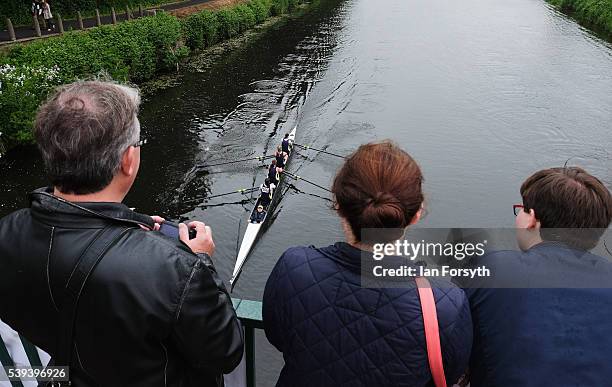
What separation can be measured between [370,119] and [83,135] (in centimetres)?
2469

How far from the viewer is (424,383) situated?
6.50 ft

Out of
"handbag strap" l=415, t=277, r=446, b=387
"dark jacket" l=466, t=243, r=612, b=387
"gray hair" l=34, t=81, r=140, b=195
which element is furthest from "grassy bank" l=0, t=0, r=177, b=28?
"dark jacket" l=466, t=243, r=612, b=387

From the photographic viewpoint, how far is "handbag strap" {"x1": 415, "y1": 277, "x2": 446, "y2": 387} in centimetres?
192

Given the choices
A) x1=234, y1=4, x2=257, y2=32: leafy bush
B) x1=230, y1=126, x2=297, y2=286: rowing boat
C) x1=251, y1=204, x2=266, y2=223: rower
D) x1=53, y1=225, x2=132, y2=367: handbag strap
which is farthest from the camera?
x1=234, y1=4, x2=257, y2=32: leafy bush

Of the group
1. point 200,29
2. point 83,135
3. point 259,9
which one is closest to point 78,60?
point 200,29

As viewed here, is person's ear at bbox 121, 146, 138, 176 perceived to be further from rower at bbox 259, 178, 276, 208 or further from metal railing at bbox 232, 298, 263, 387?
rower at bbox 259, 178, 276, 208

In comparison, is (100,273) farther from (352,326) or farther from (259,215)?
(259,215)

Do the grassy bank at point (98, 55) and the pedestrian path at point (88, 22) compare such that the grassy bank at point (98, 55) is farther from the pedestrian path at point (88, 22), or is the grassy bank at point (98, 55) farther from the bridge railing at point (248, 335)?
the bridge railing at point (248, 335)

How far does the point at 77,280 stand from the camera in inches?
69.1

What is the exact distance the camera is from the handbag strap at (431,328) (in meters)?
1.92

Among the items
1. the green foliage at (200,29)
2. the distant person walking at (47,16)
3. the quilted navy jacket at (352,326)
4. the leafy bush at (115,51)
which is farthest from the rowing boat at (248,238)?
the green foliage at (200,29)

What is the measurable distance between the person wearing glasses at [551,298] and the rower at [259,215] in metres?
12.6

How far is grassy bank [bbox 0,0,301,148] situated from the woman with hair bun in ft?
35.0

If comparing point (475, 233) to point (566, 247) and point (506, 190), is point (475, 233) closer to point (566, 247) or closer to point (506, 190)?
point (566, 247)
